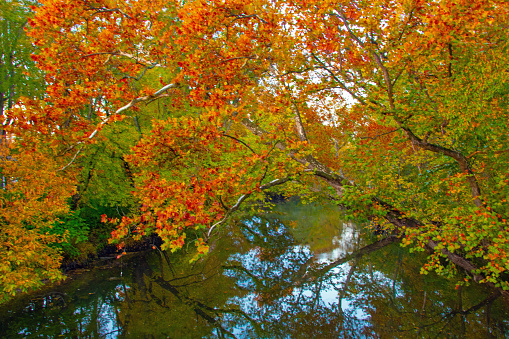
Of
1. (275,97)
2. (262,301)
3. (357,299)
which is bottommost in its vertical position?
(357,299)

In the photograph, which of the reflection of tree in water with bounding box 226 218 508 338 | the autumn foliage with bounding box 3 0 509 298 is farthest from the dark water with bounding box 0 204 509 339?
the autumn foliage with bounding box 3 0 509 298

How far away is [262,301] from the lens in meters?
11.5

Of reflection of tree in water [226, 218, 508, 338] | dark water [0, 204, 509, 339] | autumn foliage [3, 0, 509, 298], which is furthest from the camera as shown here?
reflection of tree in water [226, 218, 508, 338]

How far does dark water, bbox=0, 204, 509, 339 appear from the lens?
902cm

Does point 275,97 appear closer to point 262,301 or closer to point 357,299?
point 262,301

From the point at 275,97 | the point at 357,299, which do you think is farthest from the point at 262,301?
the point at 275,97

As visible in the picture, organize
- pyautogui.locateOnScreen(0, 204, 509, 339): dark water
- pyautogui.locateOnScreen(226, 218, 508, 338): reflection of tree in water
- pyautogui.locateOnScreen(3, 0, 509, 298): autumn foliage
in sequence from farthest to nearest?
pyautogui.locateOnScreen(226, 218, 508, 338): reflection of tree in water < pyautogui.locateOnScreen(0, 204, 509, 339): dark water < pyautogui.locateOnScreen(3, 0, 509, 298): autumn foliage

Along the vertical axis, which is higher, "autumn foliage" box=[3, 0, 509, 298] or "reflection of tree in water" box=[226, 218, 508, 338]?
"autumn foliage" box=[3, 0, 509, 298]

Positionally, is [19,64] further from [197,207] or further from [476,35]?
[476,35]

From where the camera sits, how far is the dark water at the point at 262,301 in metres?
9.02

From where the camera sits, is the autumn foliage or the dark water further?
the dark water

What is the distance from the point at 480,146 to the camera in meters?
7.48

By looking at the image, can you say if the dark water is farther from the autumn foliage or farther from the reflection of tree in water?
the autumn foliage

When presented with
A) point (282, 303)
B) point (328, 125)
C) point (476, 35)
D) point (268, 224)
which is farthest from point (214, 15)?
point (268, 224)
